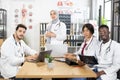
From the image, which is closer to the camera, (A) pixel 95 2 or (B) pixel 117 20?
(B) pixel 117 20

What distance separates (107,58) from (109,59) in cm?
4

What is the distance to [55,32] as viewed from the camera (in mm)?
4402

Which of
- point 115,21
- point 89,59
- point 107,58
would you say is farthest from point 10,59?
point 115,21

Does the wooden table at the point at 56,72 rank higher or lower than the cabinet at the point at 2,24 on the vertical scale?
lower

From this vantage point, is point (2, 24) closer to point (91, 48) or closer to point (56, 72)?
point (91, 48)

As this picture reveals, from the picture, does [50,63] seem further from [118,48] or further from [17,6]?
[17,6]

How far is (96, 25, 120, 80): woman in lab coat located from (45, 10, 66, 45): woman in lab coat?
1.16m

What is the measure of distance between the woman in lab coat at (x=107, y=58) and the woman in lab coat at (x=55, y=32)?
1.16 meters

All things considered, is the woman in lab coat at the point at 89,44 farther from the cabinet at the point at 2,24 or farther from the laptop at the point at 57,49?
the cabinet at the point at 2,24

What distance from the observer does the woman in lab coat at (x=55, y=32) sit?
169 inches

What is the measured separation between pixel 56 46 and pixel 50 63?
34.9 inches

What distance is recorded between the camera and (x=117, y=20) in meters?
4.57

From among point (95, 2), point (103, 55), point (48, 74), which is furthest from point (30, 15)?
point (48, 74)

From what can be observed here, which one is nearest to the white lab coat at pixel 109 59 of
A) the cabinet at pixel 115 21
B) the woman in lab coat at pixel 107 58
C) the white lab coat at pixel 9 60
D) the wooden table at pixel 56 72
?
the woman in lab coat at pixel 107 58
